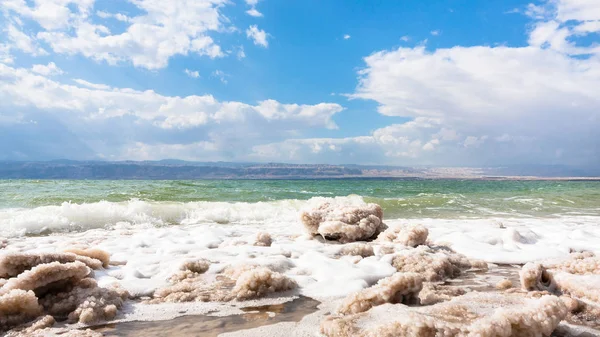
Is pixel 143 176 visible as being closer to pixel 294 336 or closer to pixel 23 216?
pixel 23 216

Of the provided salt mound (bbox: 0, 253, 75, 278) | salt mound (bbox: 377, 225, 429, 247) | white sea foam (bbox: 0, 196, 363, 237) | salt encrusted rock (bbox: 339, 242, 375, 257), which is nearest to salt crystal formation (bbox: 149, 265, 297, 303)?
salt mound (bbox: 0, 253, 75, 278)

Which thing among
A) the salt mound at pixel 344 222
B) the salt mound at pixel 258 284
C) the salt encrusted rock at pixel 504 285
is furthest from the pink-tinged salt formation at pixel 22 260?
the salt encrusted rock at pixel 504 285

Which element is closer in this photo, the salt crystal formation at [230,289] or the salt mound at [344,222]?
the salt crystal formation at [230,289]

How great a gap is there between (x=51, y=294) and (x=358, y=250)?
13.0ft

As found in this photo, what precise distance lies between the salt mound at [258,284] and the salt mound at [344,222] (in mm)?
2933

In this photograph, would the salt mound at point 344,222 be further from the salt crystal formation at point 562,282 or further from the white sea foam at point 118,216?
the salt crystal formation at point 562,282

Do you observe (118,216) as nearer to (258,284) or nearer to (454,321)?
(258,284)

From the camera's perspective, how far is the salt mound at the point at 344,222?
7004mm

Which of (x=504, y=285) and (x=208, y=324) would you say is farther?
(x=504, y=285)

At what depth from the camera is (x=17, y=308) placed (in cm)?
321

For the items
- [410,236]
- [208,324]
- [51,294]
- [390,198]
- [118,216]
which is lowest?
[390,198]

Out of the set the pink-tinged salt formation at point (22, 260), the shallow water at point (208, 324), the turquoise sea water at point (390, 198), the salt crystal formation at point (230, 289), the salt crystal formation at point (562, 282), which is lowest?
the turquoise sea water at point (390, 198)

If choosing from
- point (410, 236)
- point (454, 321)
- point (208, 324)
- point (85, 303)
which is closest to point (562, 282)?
point (454, 321)

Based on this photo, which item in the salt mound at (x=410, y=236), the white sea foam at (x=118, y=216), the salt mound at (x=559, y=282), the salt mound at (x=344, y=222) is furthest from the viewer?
the white sea foam at (x=118, y=216)
